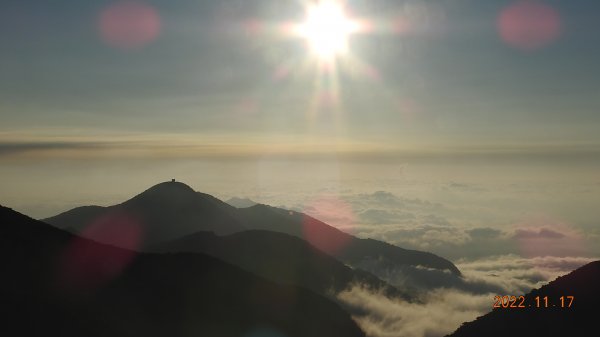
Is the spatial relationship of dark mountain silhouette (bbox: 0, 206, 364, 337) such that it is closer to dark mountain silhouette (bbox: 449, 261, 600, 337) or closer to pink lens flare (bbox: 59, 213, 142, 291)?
pink lens flare (bbox: 59, 213, 142, 291)

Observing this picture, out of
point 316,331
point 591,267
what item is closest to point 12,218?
point 316,331

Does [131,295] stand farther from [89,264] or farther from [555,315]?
[555,315]

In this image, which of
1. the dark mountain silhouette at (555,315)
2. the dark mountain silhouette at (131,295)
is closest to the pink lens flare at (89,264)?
the dark mountain silhouette at (131,295)

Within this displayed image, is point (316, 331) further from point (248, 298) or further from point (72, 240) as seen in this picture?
point (72, 240)

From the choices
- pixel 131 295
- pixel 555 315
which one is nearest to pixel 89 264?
pixel 131 295

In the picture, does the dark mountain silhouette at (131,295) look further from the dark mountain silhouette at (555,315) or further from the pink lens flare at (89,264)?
the dark mountain silhouette at (555,315)

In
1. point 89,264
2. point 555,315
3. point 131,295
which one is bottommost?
point 131,295

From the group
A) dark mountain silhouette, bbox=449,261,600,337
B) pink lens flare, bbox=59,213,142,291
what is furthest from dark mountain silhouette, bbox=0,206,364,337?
dark mountain silhouette, bbox=449,261,600,337
